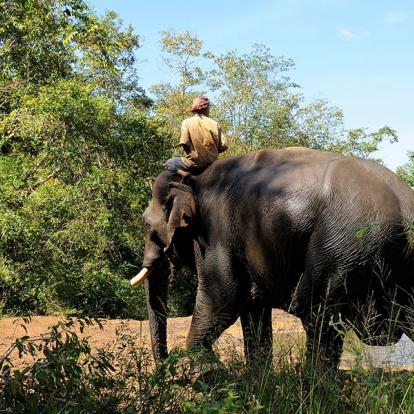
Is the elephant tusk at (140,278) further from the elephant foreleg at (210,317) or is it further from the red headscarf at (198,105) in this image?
the red headscarf at (198,105)

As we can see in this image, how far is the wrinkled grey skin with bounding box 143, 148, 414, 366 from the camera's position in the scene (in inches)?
224

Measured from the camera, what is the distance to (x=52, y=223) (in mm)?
15180

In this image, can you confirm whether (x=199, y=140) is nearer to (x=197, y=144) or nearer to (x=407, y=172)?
(x=197, y=144)

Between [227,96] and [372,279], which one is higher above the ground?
[227,96]

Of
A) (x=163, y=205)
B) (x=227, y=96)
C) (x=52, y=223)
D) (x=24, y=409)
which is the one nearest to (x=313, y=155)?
(x=163, y=205)

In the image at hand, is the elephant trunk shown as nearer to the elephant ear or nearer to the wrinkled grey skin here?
the wrinkled grey skin

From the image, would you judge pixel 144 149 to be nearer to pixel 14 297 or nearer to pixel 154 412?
pixel 14 297

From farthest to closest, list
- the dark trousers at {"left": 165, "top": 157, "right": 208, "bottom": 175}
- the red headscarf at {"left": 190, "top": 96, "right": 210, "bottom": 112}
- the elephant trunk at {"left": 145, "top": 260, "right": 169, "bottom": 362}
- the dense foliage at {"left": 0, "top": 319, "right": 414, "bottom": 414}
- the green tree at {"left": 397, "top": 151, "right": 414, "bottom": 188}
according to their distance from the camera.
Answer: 1. the green tree at {"left": 397, "top": 151, "right": 414, "bottom": 188}
2. the red headscarf at {"left": 190, "top": 96, "right": 210, "bottom": 112}
3. the dark trousers at {"left": 165, "top": 157, "right": 208, "bottom": 175}
4. the elephant trunk at {"left": 145, "top": 260, "right": 169, "bottom": 362}
5. the dense foliage at {"left": 0, "top": 319, "right": 414, "bottom": 414}

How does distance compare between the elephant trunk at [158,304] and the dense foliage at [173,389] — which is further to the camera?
the elephant trunk at [158,304]

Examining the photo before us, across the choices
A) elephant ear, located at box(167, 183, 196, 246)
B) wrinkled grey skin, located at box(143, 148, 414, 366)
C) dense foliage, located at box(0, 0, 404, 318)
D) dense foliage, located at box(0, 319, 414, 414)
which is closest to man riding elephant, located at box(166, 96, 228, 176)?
wrinkled grey skin, located at box(143, 148, 414, 366)

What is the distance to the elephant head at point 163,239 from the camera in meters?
6.98

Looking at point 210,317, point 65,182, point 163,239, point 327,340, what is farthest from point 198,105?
point 65,182

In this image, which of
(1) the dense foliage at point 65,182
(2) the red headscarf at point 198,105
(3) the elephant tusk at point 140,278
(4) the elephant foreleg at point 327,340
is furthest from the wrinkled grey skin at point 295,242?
(1) the dense foliage at point 65,182

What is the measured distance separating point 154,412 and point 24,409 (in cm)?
77
